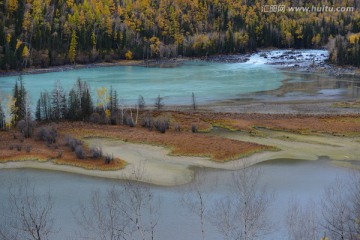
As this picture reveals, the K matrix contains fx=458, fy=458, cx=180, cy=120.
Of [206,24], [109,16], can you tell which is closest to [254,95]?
[109,16]

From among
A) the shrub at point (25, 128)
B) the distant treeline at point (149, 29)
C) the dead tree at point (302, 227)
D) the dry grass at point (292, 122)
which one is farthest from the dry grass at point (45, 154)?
→ the distant treeline at point (149, 29)

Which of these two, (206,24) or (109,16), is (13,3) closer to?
(109,16)

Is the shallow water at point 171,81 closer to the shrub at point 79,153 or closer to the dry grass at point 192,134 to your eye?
the dry grass at point 192,134

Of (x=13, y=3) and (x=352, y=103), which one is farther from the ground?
(x=13, y=3)

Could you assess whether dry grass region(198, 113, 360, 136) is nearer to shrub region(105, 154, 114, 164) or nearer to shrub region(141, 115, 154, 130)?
shrub region(141, 115, 154, 130)

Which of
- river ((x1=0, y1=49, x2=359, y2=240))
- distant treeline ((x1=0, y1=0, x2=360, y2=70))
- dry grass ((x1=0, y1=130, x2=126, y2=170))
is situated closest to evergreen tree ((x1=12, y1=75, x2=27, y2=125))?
dry grass ((x1=0, y1=130, x2=126, y2=170))
